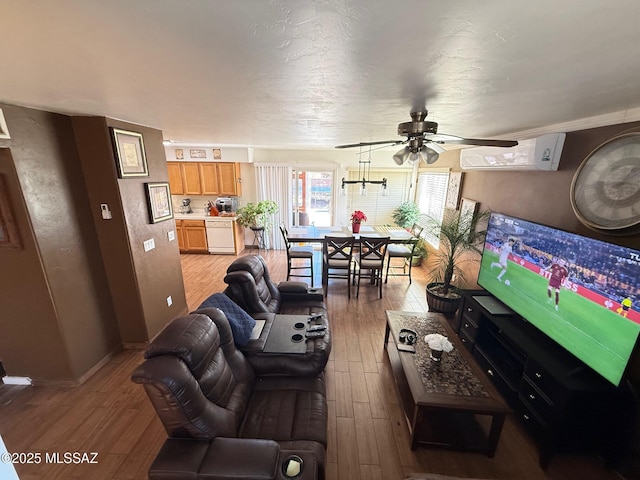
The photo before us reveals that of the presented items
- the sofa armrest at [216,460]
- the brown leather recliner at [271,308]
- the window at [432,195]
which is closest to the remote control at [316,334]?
the brown leather recliner at [271,308]

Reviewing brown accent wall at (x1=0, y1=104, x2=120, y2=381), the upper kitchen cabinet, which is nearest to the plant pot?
brown accent wall at (x1=0, y1=104, x2=120, y2=381)

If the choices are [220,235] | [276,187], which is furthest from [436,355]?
[220,235]

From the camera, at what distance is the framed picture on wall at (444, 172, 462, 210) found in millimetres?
3959

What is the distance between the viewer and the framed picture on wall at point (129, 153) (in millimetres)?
2371

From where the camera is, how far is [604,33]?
79cm

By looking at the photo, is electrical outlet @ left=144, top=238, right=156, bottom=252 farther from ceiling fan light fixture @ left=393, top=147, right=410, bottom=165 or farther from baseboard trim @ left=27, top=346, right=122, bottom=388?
ceiling fan light fixture @ left=393, top=147, right=410, bottom=165

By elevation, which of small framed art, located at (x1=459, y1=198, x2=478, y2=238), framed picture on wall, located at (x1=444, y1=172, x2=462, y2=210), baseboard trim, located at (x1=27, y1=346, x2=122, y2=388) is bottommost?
baseboard trim, located at (x1=27, y1=346, x2=122, y2=388)

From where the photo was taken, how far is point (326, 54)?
96 cm

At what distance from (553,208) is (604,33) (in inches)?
76.6

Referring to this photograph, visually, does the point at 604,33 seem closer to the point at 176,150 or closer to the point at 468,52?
the point at 468,52

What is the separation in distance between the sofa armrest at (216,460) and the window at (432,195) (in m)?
4.22

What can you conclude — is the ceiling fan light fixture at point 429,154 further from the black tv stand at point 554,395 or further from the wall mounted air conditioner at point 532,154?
the black tv stand at point 554,395

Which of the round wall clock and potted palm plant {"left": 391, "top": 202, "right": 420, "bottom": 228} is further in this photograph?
potted palm plant {"left": 391, "top": 202, "right": 420, "bottom": 228}

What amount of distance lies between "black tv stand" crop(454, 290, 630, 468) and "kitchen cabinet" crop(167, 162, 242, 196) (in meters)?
5.41
